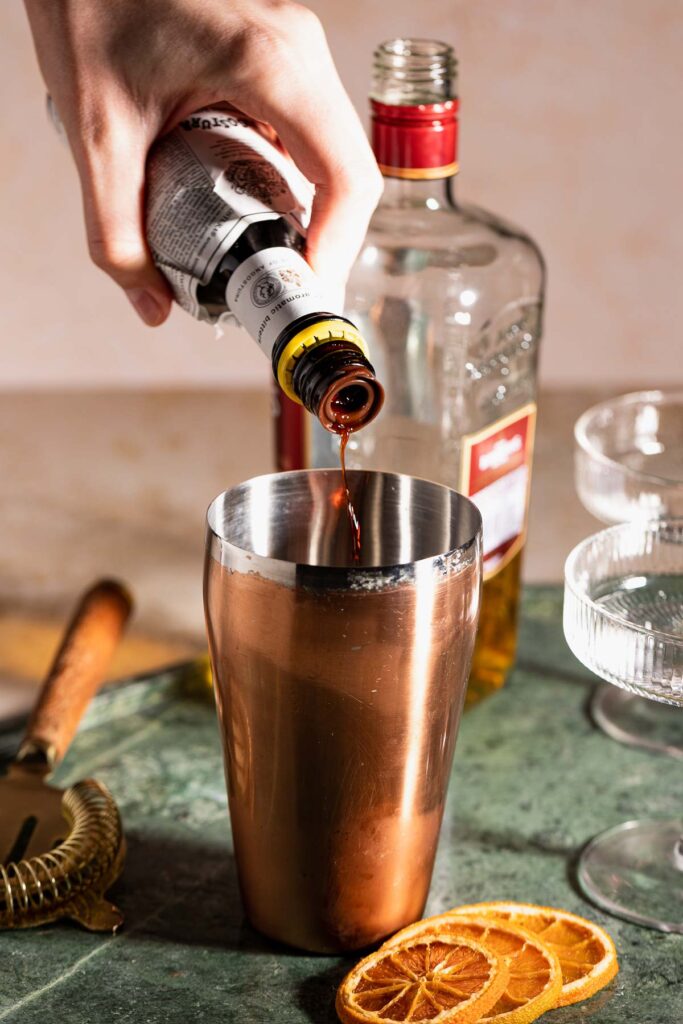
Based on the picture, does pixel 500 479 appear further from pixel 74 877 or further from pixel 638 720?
pixel 74 877

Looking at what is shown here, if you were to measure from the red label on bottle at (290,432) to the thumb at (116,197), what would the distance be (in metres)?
0.22

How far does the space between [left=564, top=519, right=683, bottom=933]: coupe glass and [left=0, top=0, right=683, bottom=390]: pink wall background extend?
89 centimetres

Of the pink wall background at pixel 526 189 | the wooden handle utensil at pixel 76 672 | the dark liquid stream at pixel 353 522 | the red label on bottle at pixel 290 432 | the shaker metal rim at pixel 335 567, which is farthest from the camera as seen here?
the pink wall background at pixel 526 189

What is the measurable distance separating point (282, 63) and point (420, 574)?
0.29 metres

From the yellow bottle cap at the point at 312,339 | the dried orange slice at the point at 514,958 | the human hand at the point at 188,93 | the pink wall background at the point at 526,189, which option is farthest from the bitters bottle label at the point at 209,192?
the pink wall background at the point at 526,189

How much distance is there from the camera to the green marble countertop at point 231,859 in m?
0.64

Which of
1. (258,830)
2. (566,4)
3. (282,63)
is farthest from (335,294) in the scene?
(566,4)

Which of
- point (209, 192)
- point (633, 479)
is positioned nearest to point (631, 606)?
point (633, 479)

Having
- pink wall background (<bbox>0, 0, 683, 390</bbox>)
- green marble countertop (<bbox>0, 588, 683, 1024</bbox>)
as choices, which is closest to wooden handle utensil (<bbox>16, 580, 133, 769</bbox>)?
green marble countertop (<bbox>0, 588, 683, 1024</bbox>)

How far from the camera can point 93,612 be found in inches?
36.9

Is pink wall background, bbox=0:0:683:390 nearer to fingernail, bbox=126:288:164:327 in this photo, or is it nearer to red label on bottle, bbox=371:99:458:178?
red label on bottle, bbox=371:99:458:178

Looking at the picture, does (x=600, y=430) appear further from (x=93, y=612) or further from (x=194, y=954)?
(x=194, y=954)

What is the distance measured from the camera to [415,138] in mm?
822

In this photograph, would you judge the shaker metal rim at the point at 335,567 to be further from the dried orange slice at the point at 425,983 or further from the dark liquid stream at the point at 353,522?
the dried orange slice at the point at 425,983
